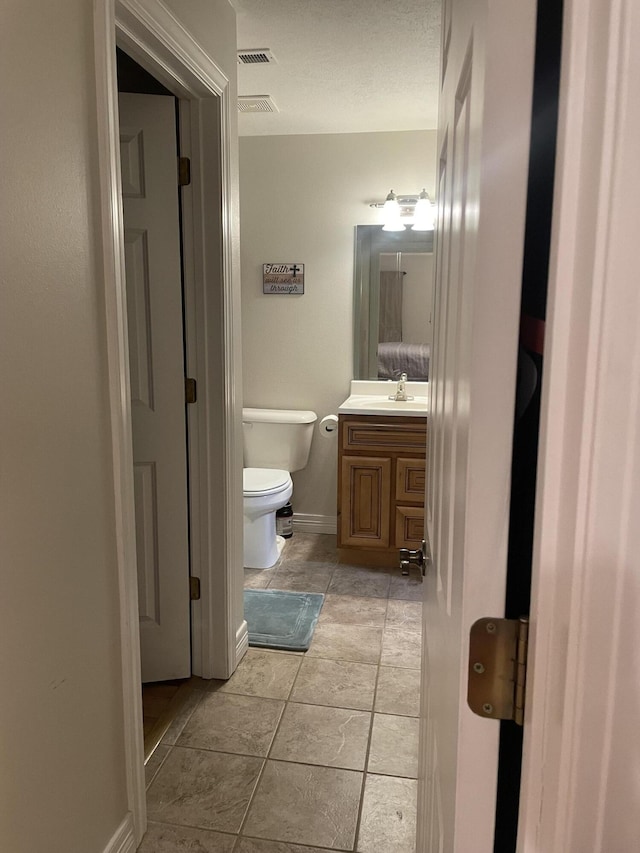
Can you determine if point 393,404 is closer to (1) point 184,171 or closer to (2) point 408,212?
(2) point 408,212

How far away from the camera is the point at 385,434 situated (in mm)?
3232

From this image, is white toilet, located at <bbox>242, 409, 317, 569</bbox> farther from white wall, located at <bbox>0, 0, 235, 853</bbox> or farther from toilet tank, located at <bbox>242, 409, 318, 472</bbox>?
white wall, located at <bbox>0, 0, 235, 853</bbox>

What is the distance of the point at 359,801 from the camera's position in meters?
1.78

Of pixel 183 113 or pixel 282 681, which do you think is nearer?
pixel 183 113

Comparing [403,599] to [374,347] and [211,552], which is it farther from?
[374,347]

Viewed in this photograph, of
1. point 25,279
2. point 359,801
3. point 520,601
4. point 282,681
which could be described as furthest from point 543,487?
point 282,681

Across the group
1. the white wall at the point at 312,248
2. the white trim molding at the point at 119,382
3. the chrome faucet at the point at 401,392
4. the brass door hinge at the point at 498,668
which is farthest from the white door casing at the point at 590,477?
the white wall at the point at 312,248

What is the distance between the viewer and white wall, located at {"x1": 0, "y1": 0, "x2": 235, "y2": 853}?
1.10 meters

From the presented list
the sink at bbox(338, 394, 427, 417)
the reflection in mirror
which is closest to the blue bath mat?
the sink at bbox(338, 394, 427, 417)

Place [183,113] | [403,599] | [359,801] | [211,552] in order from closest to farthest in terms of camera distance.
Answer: [359,801]
[183,113]
[211,552]
[403,599]

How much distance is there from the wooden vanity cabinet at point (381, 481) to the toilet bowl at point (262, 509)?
1.09ft

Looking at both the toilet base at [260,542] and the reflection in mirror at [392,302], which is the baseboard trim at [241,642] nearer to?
the toilet base at [260,542]

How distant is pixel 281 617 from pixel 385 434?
1.05m

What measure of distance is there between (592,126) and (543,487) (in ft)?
0.80
